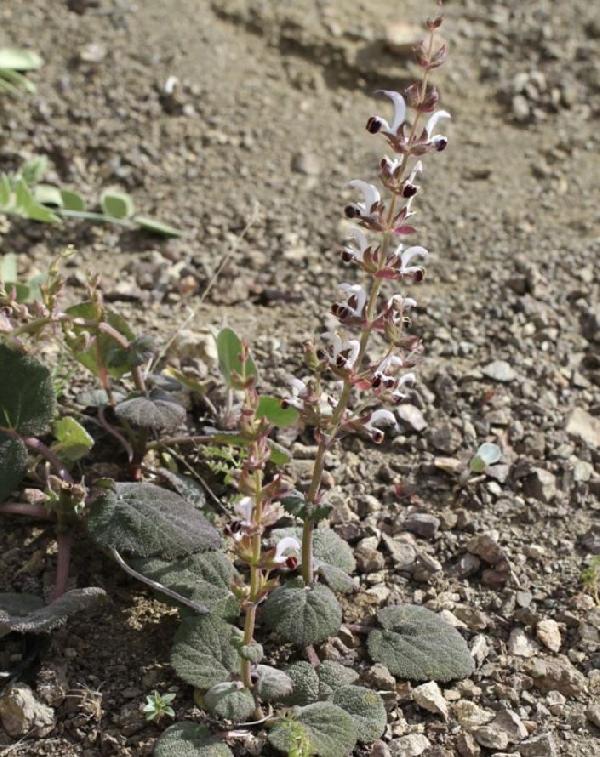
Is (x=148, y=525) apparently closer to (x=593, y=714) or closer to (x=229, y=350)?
(x=229, y=350)

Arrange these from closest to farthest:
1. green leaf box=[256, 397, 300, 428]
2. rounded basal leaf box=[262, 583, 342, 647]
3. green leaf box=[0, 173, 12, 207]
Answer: rounded basal leaf box=[262, 583, 342, 647], green leaf box=[256, 397, 300, 428], green leaf box=[0, 173, 12, 207]

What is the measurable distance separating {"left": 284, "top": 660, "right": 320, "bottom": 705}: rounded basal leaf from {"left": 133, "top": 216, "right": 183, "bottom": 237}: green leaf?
179cm

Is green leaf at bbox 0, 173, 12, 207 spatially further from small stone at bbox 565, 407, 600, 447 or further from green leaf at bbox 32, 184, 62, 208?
small stone at bbox 565, 407, 600, 447

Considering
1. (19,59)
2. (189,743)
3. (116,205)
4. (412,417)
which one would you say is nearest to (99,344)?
(412,417)

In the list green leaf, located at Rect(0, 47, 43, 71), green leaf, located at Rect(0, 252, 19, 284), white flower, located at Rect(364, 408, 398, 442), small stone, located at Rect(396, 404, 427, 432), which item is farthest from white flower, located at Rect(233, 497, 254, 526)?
green leaf, located at Rect(0, 47, 43, 71)

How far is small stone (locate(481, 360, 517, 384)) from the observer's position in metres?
3.24

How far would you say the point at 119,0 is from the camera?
453 cm

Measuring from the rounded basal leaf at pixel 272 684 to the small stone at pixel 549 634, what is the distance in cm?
64

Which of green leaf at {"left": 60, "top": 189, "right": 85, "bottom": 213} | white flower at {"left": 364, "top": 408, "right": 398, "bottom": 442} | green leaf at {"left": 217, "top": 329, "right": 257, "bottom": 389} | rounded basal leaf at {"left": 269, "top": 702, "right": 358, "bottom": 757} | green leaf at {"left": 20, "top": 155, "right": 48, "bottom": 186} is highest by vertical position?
white flower at {"left": 364, "top": 408, "right": 398, "bottom": 442}

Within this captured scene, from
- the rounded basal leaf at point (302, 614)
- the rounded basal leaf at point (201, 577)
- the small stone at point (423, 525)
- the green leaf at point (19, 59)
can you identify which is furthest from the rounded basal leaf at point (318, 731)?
the green leaf at point (19, 59)

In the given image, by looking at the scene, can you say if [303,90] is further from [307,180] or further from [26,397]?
[26,397]

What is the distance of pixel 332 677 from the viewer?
2363mm

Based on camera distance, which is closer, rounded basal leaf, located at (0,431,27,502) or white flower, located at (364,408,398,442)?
white flower, located at (364,408,398,442)

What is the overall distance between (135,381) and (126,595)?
0.52m
